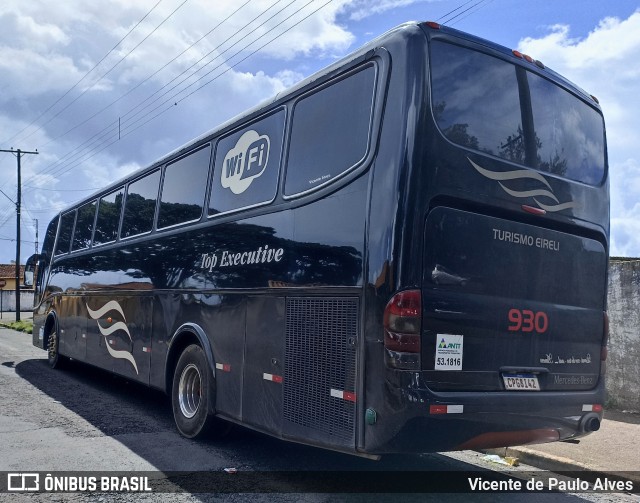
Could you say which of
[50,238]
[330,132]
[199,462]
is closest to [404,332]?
[330,132]

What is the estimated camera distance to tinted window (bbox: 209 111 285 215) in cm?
639

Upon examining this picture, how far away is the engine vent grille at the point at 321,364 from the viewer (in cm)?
490

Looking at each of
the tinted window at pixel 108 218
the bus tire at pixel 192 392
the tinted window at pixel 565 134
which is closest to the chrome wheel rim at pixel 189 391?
the bus tire at pixel 192 392

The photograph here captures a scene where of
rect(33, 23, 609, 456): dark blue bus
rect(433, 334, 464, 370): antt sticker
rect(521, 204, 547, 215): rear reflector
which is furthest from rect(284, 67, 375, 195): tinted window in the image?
rect(433, 334, 464, 370): antt sticker

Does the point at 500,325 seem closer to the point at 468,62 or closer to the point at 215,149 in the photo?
the point at 468,62

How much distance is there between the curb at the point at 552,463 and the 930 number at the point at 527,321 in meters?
2.03

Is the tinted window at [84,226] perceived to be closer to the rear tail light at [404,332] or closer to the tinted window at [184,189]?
the tinted window at [184,189]

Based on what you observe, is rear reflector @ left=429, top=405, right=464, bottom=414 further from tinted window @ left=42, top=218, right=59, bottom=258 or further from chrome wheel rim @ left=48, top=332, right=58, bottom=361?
tinted window @ left=42, top=218, right=59, bottom=258

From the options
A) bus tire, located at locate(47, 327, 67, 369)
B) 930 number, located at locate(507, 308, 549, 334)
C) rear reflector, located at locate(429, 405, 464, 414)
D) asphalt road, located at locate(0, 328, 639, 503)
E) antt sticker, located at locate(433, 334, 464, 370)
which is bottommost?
asphalt road, located at locate(0, 328, 639, 503)

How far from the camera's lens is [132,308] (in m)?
9.34

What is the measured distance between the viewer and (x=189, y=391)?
746cm

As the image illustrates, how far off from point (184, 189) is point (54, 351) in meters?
7.20

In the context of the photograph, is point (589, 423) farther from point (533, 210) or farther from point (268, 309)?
point (268, 309)

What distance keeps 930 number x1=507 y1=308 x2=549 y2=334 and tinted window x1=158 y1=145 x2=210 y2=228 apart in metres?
4.05
